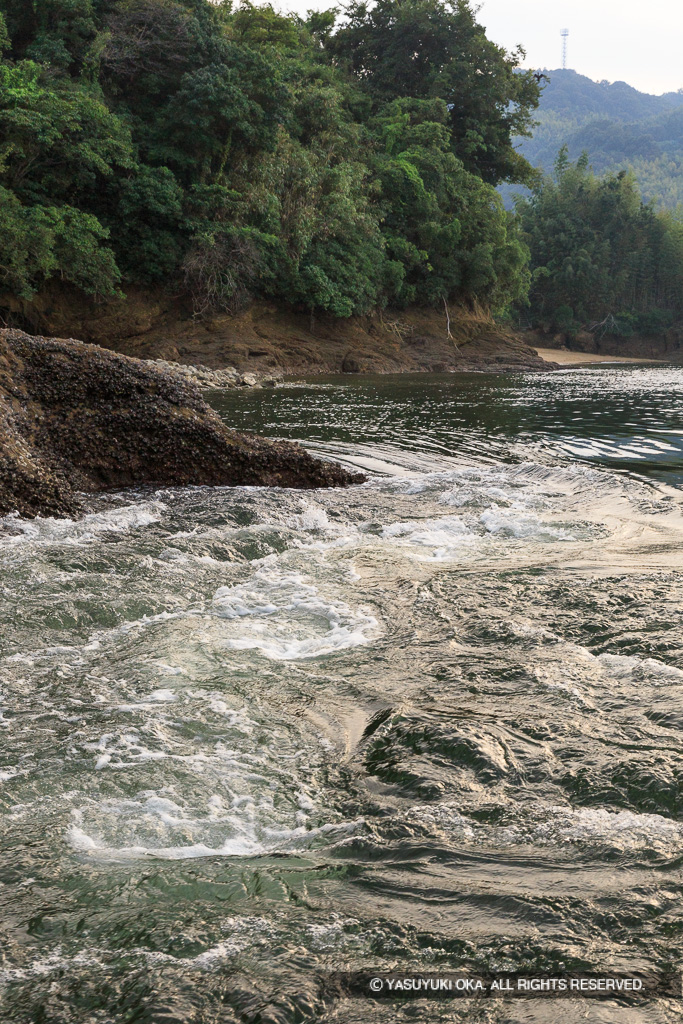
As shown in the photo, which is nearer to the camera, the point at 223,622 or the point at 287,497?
the point at 223,622

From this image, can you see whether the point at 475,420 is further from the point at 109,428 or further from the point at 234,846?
the point at 234,846

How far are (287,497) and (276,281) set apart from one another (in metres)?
20.0

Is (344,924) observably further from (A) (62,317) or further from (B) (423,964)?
(A) (62,317)

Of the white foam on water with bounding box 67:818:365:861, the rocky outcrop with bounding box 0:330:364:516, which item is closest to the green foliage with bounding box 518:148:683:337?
the rocky outcrop with bounding box 0:330:364:516

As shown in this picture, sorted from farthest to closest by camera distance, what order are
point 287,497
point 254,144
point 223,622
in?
1. point 254,144
2. point 287,497
3. point 223,622

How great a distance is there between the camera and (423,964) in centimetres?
227

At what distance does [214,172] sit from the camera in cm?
2445

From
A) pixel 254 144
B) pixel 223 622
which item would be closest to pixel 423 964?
pixel 223 622

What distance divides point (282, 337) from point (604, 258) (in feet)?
126

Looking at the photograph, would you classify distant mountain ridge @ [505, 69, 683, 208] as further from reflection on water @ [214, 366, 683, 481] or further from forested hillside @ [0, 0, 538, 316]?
reflection on water @ [214, 366, 683, 481]

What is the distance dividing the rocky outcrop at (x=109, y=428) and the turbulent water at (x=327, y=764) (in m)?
1.15

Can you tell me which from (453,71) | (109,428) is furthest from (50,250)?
(453,71)

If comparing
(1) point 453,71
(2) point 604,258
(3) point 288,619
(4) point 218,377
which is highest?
(1) point 453,71

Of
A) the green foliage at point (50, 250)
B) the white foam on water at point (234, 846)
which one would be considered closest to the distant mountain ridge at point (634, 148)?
the green foliage at point (50, 250)
